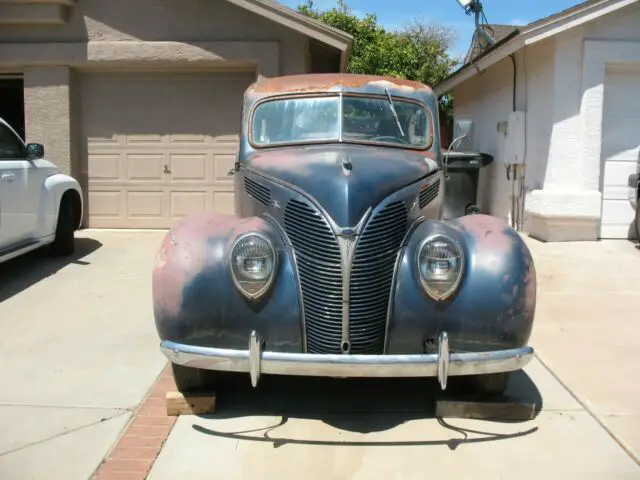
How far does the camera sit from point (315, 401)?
13.5ft

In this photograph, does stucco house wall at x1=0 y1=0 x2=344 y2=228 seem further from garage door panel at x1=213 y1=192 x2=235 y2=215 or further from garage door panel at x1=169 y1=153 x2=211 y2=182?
garage door panel at x1=213 y1=192 x2=235 y2=215

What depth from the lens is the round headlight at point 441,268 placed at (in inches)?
138

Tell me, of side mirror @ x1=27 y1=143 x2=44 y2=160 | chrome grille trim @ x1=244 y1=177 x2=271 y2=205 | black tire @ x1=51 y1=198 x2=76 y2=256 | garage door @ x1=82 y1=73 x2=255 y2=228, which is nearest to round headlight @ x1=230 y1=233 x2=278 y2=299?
chrome grille trim @ x1=244 y1=177 x2=271 y2=205

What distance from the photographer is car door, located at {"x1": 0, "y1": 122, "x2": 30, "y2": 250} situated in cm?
671

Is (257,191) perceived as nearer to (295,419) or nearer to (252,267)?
(252,267)

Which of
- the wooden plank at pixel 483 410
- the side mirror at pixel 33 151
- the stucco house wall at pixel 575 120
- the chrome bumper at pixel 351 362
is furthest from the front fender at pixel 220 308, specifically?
the stucco house wall at pixel 575 120

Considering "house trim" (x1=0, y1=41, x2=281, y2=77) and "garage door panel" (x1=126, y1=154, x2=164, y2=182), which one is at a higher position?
"house trim" (x1=0, y1=41, x2=281, y2=77)

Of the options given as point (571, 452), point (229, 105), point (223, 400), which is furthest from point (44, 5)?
point (571, 452)

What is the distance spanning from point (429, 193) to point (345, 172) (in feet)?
2.43

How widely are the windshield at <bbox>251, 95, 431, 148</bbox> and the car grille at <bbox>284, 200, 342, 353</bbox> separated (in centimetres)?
136

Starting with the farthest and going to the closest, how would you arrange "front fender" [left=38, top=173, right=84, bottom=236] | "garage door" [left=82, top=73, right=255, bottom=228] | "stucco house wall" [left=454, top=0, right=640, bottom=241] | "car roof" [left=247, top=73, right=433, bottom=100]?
1. "garage door" [left=82, top=73, right=255, bottom=228]
2. "stucco house wall" [left=454, top=0, right=640, bottom=241]
3. "front fender" [left=38, top=173, right=84, bottom=236]
4. "car roof" [left=247, top=73, right=433, bottom=100]

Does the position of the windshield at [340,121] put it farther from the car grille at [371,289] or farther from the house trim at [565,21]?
the house trim at [565,21]

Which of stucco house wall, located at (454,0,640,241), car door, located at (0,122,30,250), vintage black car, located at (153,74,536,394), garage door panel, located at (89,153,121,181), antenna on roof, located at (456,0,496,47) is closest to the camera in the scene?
vintage black car, located at (153,74,536,394)

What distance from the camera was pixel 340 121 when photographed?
4875 mm
